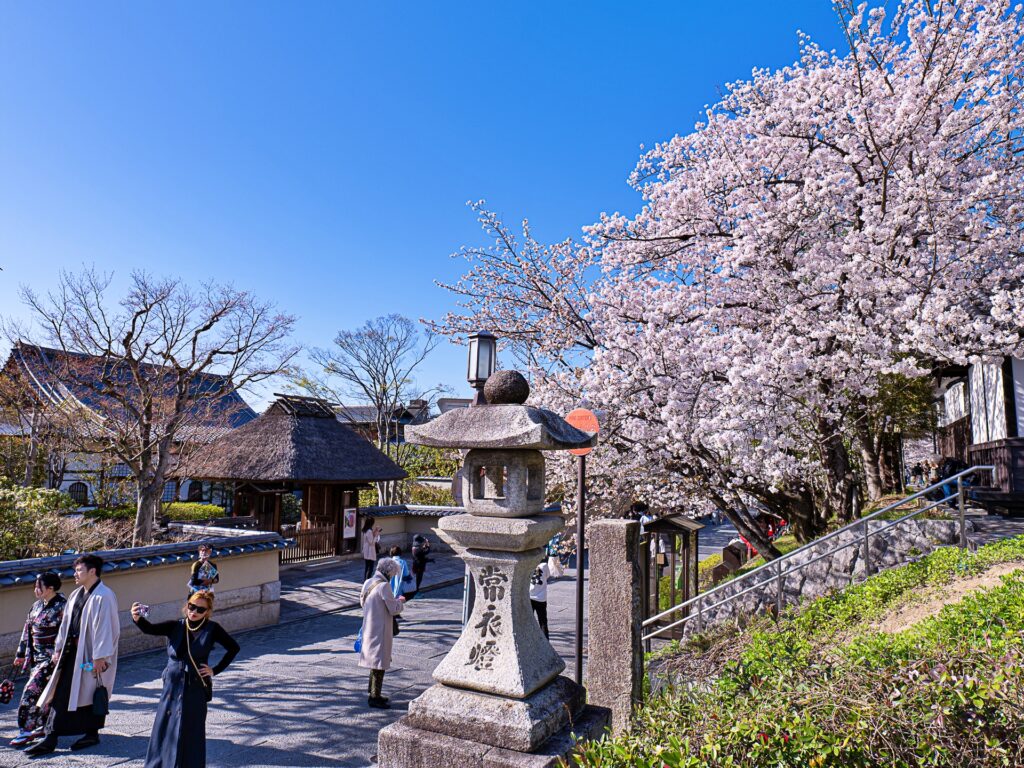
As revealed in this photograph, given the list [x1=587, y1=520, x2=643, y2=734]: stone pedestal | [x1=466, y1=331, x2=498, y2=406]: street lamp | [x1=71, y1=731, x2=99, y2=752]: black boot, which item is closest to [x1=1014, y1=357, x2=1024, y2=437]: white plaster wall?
[x1=587, y1=520, x2=643, y2=734]: stone pedestal

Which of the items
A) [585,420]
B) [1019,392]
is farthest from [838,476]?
[585,420]

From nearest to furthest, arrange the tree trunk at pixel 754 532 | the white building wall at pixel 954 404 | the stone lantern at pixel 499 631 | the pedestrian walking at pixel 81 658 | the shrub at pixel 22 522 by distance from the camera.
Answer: the stone lantern at pixel 499 631, the pedestrian walking at pixel 81 658, the shrub at pixel 22 522, the tree trunk at pixel 754 532, the white building wall at pixel 954 404

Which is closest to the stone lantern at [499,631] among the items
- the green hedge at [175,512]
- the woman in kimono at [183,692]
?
the woman in kimono at [183,692]

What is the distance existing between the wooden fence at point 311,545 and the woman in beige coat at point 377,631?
10331mm

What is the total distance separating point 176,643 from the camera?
177 inches

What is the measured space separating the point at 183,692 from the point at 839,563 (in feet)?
27.4

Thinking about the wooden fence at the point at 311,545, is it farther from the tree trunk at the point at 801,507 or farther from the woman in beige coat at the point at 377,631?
the tree trunk at the point at 801,507

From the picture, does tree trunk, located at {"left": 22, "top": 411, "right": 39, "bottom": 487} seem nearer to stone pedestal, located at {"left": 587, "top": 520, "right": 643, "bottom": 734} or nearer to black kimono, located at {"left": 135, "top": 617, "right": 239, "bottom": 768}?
black kimono, located at {"left": 135, "top": 617, "right": 239, "bottom": 768}

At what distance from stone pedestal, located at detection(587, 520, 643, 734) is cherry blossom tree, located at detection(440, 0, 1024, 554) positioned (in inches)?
150

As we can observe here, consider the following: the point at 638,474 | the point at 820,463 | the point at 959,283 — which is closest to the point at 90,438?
the point at 638,474

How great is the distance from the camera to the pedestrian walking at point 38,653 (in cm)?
557

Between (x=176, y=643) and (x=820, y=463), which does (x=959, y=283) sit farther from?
(x=176, y=643)

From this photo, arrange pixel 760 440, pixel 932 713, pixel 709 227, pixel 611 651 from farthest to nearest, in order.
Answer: pixel 709 227
pixel 760 440
pixel 611 651
pixel 932 713

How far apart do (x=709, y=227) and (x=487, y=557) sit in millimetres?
8913
